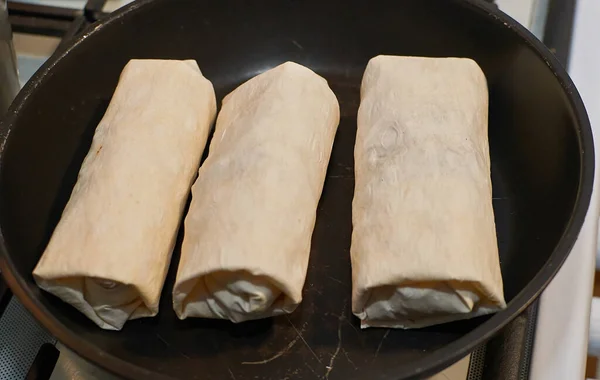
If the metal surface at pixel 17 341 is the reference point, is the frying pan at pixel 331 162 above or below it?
above

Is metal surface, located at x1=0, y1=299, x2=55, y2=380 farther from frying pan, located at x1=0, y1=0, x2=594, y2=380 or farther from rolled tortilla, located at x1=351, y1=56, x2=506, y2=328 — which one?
rolled tortilla, located at x1=351, y1=56, x2=506, y2=328

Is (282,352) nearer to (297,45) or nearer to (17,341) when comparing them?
(17,341)

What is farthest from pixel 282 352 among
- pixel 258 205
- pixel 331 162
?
pixel 331 162

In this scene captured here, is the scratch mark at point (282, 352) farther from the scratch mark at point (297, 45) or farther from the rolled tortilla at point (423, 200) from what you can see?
the scratch mark at point (297, 45)

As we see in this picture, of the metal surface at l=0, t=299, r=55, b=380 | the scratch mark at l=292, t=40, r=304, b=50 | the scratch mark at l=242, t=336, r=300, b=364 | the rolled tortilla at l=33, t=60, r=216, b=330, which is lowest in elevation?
the metal surface at l=0, t=299, r=55, b=380

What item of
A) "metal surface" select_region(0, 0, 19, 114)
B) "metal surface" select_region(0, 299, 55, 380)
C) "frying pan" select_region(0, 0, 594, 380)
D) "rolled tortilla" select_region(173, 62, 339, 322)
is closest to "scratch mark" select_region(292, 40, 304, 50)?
"frying pan" select_region(0, 0, 594, 380)

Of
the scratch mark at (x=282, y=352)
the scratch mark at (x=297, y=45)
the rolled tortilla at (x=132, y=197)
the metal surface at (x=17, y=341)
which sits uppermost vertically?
the scratch mark at (x=297, y=45)

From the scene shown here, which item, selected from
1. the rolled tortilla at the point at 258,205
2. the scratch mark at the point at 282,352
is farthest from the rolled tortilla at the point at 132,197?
the scratch mark at the point at 282,352

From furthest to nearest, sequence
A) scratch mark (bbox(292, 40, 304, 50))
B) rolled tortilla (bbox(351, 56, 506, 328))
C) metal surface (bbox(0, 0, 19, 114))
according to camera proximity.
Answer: scratch mark (bbox(292, 40, 304, 50)) < metal surface (bbox(0, 0, 19, 114)) < rolled tortilla (bbox(351, 56, 506, 328))
